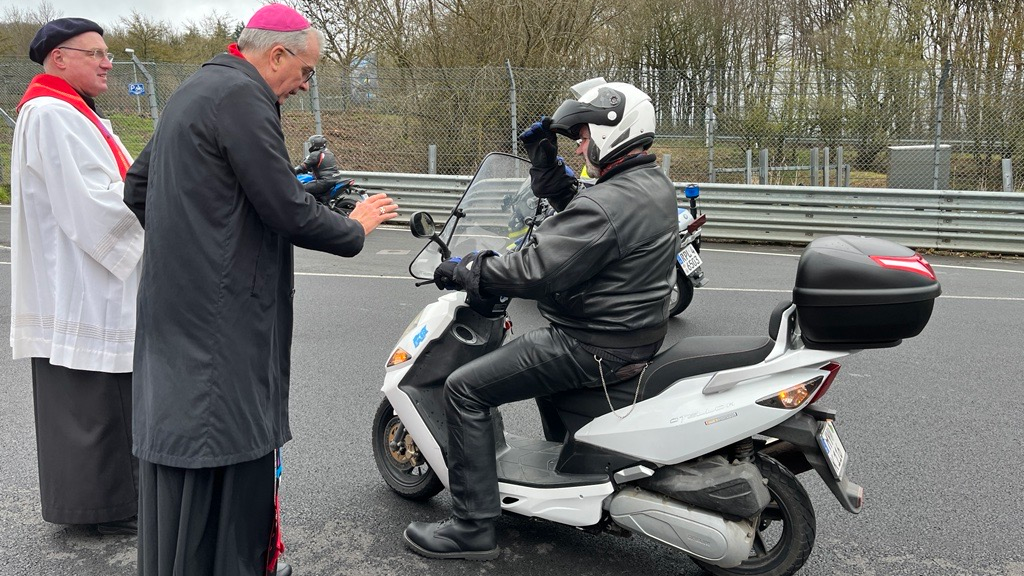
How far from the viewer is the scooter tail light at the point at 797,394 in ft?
9.26

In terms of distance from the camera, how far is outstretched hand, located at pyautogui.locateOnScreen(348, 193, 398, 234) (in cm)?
275

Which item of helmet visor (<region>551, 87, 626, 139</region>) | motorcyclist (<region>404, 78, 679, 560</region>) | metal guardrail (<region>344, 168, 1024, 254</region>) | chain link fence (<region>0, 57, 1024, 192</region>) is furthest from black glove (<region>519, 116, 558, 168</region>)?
chain link fence (<region>0, 57, 1024, 192</region>)

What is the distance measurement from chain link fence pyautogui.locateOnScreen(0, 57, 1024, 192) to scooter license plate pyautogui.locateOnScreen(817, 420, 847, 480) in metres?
10.4

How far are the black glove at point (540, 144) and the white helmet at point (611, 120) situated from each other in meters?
0.27

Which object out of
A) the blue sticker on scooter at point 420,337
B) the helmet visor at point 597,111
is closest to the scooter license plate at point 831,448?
the helmet visor at point 597,111

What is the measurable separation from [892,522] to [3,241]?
11.2m

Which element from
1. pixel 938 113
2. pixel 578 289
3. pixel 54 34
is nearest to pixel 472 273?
pixel 578 289

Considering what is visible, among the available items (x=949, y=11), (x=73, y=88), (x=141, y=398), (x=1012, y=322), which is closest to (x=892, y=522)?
(x=141, y=398)

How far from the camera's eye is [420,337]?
141 inches

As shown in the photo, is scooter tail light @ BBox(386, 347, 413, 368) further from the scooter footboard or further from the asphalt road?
the scooter footboard

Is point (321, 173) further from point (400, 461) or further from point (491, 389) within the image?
point (491, 389)

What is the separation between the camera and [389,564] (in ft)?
11.0

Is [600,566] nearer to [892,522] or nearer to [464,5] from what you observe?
[892,522]

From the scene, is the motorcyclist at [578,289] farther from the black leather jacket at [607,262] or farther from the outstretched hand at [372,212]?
the outstretched hand at [372,212]
